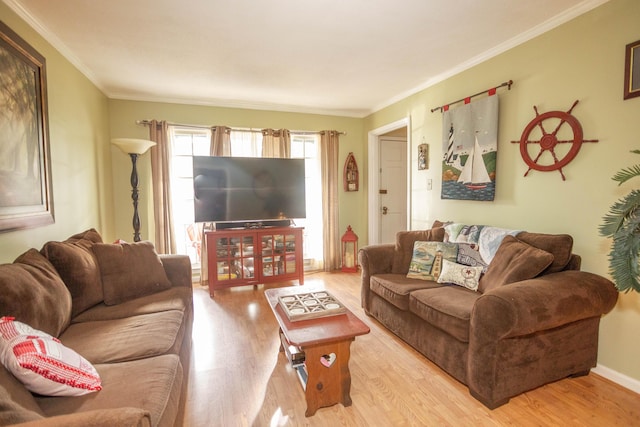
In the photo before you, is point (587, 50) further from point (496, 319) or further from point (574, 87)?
point (496, 319)

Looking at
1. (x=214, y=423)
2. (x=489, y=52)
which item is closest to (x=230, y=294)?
(x=214, y=423)

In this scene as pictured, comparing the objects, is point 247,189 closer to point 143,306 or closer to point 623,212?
point 143,306

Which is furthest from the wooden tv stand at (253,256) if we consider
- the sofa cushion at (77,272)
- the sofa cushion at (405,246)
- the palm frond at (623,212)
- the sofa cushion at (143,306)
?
the palm frond at (623,212)

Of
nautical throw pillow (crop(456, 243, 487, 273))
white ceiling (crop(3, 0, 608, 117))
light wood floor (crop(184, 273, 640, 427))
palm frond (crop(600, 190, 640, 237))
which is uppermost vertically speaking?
white ceiling (crop(3, 0, 608, 117))

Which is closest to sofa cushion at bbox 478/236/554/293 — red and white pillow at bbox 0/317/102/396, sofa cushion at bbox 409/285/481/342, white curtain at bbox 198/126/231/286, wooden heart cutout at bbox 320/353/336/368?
sofa cushion at bbox 409/285/481/342

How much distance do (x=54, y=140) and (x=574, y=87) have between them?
12.7 feet

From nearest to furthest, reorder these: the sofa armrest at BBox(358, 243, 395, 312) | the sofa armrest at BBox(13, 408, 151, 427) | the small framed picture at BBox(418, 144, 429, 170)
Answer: the sofa armrest at BBox(13, 408, 151, 427) < the sofa armrest at BBox(358, 243, 395, 312) < the small framed picture at BBox(418, 144, 429, 170)

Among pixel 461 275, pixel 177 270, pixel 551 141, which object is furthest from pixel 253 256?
pixel 551 141

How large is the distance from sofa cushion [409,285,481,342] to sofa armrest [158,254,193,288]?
1776mm

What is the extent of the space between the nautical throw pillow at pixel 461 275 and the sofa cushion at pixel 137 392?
6.45ft

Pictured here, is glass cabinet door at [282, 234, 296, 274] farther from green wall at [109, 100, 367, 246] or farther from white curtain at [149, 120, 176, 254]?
white curtain at [149, 120, 176, 254]

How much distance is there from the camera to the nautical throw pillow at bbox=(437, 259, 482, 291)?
7.62 ft

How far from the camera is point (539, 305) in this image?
1.66m

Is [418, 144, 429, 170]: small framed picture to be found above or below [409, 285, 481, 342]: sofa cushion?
above
